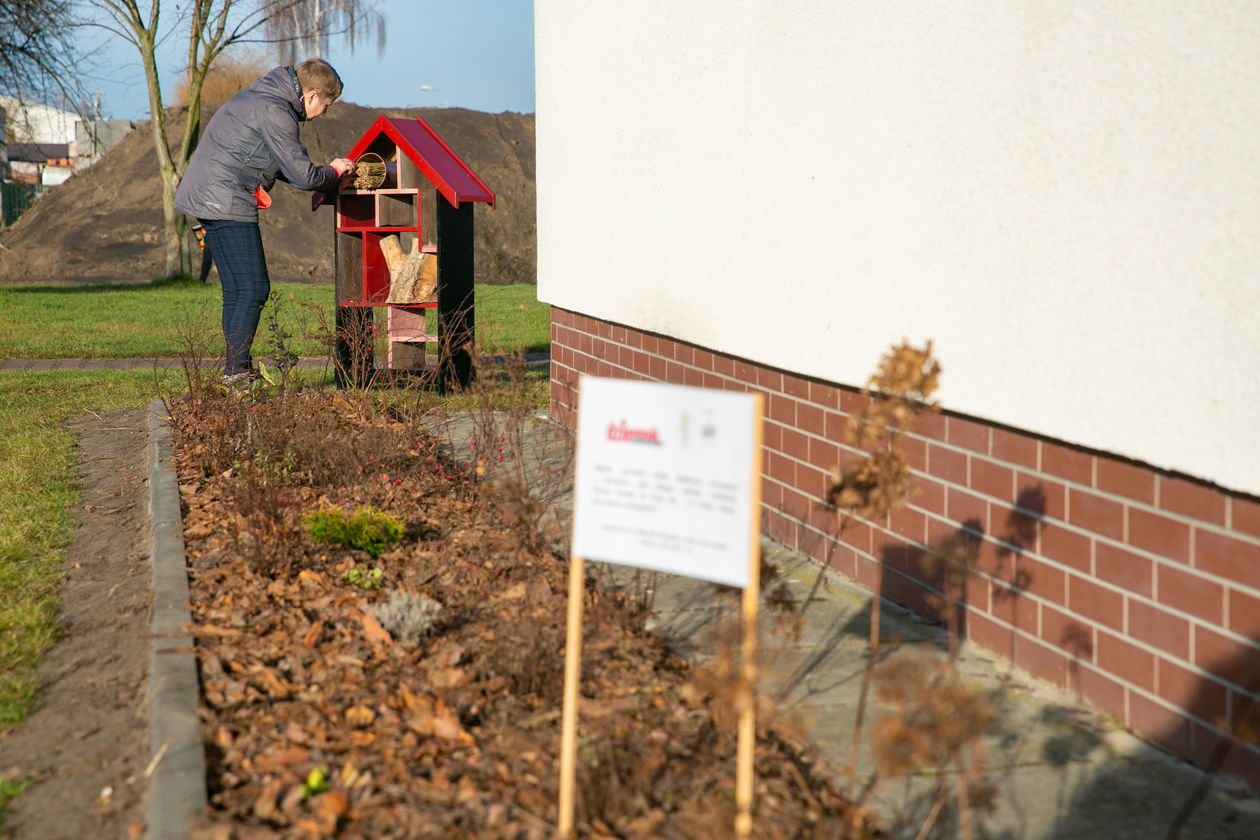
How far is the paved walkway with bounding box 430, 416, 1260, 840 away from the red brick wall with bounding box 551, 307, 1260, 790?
96mm

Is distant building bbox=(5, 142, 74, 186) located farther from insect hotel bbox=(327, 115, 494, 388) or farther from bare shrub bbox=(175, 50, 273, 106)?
insect hotel bbox=(327, 115, 494, 388)

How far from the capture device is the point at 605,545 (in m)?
2.55

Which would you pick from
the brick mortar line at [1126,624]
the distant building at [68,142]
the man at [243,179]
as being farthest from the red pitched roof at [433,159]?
the distant building at [68,142]

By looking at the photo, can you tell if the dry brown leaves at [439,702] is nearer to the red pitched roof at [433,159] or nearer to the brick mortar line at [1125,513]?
the brick mortar line at [1125,513]

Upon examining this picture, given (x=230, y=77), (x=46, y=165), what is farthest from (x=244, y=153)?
(x=46, y=165)

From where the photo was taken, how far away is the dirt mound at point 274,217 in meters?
30.7

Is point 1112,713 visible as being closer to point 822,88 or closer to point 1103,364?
point 1103,364

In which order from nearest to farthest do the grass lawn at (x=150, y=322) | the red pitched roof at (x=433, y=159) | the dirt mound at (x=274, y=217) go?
the red pitched roof at (x=433, y=159) < the grass lawn at (x=150, y=322) < the dirt mound at (x=274, y=217)

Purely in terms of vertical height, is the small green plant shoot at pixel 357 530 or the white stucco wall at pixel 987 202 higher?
the white stucco wall at pixel 987 202

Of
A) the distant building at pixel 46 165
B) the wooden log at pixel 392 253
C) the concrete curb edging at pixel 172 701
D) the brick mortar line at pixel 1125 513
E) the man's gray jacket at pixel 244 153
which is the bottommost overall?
the concrete curb edging at pixel 172 701

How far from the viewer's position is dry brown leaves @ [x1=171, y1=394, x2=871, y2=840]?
106 inches

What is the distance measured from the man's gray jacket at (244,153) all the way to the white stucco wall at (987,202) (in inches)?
101

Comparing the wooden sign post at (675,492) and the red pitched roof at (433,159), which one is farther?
the red pitched roof at (433,159)

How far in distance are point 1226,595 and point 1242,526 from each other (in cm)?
19
